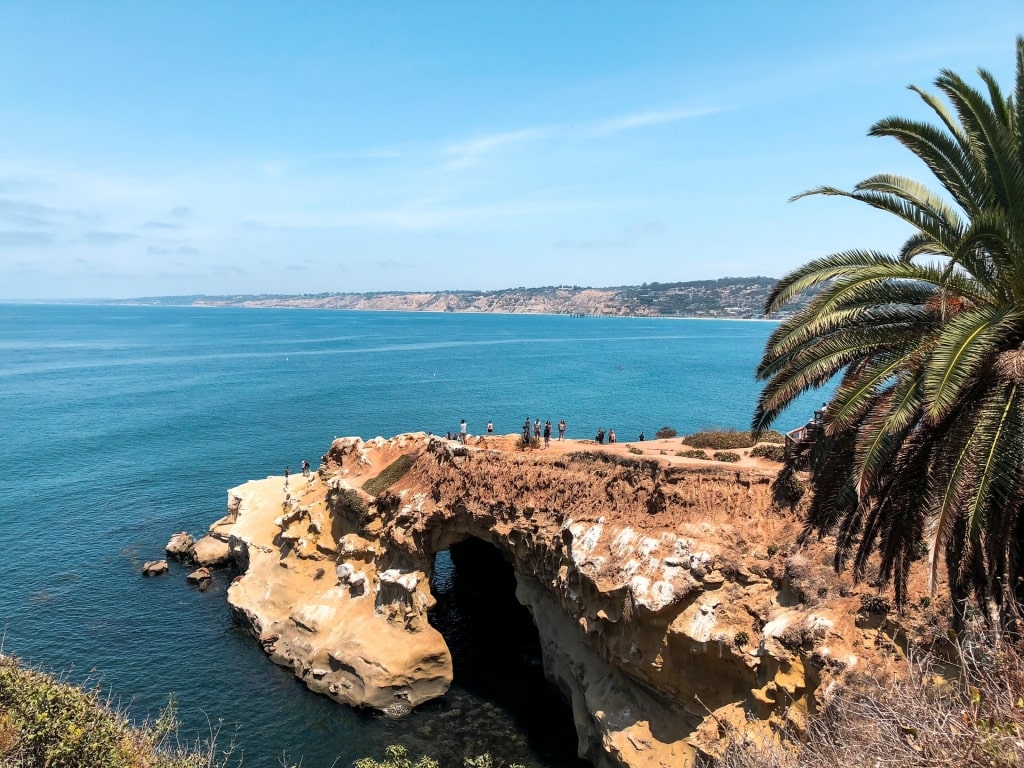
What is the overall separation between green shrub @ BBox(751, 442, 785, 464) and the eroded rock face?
3.72 metres

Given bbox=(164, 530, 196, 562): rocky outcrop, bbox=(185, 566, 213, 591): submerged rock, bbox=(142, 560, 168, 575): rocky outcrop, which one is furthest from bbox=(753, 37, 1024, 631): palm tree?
bbox=(164, 530, 196, 562): rocky outcrop

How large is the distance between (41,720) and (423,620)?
61.1 feet

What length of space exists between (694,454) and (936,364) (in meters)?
Answer: 19.7

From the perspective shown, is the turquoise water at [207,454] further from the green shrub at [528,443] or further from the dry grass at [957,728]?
the dry grass at [957,728]

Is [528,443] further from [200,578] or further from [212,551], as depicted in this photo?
[212,551]

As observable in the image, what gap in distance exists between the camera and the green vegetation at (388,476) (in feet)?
113

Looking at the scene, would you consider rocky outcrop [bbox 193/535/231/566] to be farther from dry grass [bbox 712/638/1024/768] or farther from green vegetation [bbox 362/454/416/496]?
Answer: dry grass [bbox 712/638/1024/768]

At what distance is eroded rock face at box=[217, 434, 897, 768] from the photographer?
64.1 feet

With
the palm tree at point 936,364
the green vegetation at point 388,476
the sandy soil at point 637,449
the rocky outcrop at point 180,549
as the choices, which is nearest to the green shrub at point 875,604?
the palm tree at point 936,364

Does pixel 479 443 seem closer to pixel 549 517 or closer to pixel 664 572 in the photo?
pixel 549 517

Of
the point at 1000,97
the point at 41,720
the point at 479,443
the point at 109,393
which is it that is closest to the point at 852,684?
the point at 1000,97

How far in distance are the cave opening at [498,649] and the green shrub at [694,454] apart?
1160 centimetres

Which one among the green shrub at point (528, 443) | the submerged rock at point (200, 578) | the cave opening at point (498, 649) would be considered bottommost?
the cave opening at point (498, 649)

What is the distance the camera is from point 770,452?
27844 mm
